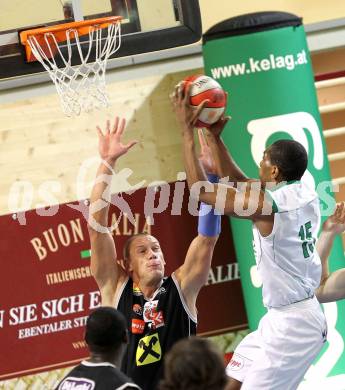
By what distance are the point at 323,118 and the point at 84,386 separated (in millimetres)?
5652

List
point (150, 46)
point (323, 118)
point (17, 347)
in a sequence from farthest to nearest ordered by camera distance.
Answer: point (323, 118) < point (17, 347) < point (150, 46)

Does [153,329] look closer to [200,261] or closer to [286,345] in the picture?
[200,261]

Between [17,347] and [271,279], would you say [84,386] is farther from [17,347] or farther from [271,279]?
[17,347]

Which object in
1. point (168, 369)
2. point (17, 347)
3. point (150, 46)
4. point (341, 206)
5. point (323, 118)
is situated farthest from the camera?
point (323, 118)

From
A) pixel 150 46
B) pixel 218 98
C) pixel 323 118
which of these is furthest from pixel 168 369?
pixel 323 118

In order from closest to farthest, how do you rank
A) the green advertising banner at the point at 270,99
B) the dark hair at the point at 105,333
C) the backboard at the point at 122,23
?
the dark hair at the point at 105,333, the backboard at the point at 122,23, the green advertising banner at the point at 270,99

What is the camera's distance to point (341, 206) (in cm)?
588

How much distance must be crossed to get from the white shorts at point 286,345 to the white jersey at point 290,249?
0.25 ft

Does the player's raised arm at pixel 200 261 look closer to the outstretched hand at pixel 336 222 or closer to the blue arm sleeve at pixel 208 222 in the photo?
the blue arm sleeve at pixel 208 222

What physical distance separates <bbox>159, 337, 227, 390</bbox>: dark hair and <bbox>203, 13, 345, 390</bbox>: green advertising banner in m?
4.18

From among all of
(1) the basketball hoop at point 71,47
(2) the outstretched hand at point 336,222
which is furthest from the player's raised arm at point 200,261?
(1) the basketball hoop at point 71,47

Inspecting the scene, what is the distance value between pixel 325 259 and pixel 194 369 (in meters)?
2.84

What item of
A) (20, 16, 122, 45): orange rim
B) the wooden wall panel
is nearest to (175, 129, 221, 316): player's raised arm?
(20, 16, 122, 45): orange rim

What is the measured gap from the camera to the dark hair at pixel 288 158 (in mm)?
5195
